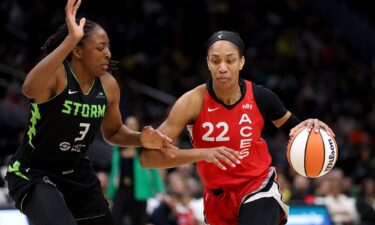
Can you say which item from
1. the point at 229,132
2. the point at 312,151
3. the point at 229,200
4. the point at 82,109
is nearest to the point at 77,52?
the point at 82,109

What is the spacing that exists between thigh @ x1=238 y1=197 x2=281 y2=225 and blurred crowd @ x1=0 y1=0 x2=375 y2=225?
21.6 ft

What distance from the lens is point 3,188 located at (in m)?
10.9

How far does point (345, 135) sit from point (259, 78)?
2.25 metres

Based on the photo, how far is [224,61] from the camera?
5.66m

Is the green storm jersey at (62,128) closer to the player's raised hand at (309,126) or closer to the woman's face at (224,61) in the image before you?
the woman's face at (224,61)

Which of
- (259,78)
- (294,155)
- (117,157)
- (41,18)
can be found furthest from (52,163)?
(259,78)

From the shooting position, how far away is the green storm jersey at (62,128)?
5.42 metres

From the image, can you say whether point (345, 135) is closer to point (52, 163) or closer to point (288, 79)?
point (288, 79)

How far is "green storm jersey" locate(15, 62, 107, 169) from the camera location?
5.42 metres

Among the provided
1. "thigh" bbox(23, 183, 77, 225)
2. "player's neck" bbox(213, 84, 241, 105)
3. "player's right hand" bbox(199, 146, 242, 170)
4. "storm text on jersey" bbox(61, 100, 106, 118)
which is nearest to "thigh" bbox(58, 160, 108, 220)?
"thigh" bbox(23, 183, 77, 225)

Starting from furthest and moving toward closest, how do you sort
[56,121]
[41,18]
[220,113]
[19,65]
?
[41,18]
[19,65]
[220,113]
[56,121]

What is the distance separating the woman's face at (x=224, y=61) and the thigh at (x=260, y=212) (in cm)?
89

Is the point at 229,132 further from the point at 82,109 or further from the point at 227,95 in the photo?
the point at 82,109

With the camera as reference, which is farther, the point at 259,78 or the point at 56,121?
the point at 259,78
